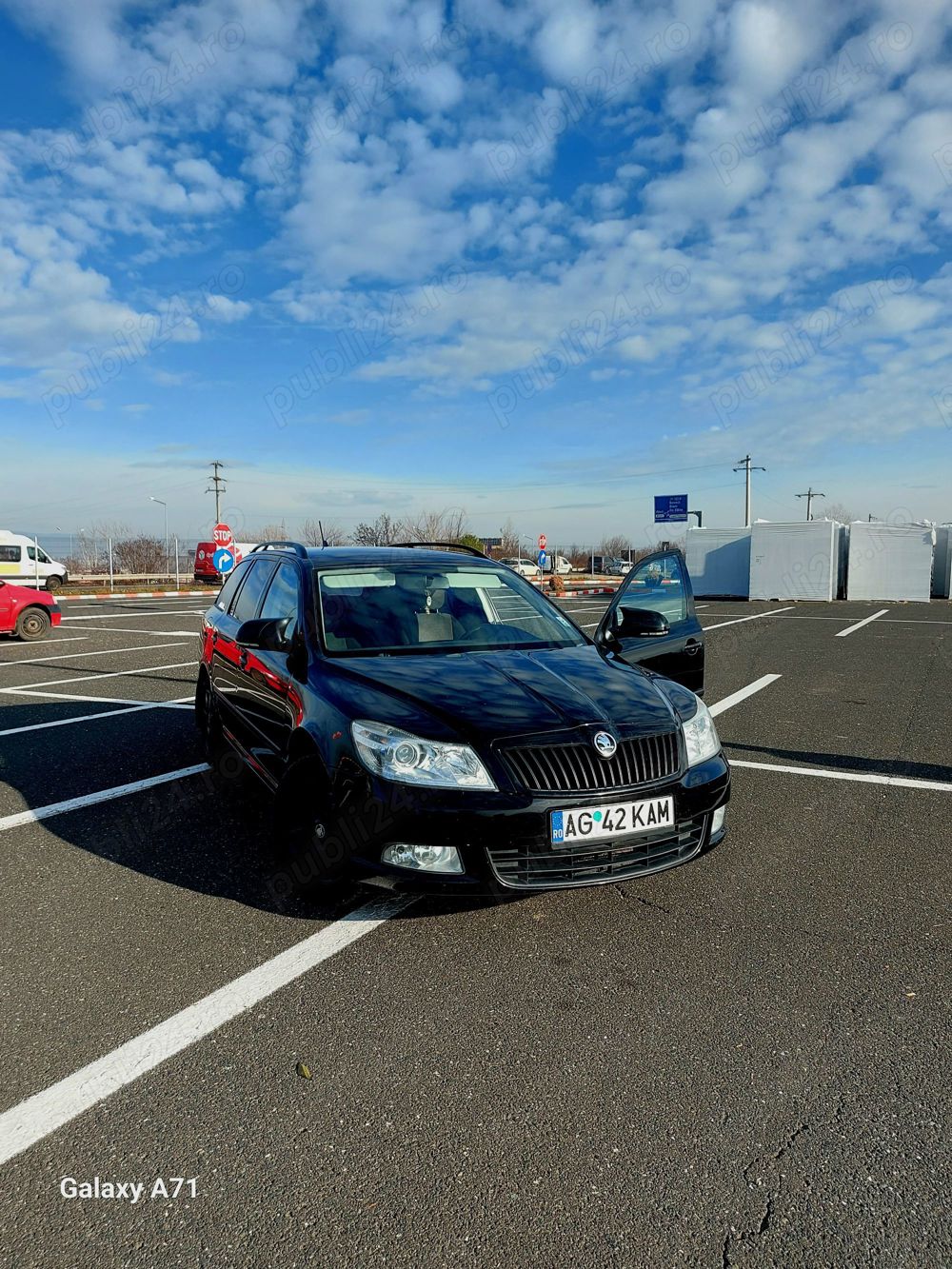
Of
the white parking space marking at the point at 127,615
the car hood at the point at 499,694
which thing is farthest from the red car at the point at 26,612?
the car hood at the point at 499,694

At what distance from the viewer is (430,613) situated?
424 centimetres

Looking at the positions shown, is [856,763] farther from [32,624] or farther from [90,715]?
[32,624]

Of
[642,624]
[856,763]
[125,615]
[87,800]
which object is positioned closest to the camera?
[642,624]

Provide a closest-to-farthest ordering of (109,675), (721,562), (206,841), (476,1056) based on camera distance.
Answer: (476,1056) → (206,841) → (109,675) → (721,562)

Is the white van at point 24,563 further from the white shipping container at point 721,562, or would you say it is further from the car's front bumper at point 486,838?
the white shipping container at point 721,562

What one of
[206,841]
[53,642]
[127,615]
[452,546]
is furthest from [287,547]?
[127,615]

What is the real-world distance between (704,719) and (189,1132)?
2.48 metres

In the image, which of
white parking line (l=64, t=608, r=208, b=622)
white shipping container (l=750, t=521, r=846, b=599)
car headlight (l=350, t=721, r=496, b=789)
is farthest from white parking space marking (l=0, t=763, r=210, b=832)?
white shipping container (l=750, t=521, r=846, b=599)

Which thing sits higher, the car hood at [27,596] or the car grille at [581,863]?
the car hood at [27,596]

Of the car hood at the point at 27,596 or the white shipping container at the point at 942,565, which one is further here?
the white shipping container at the point at 942,565

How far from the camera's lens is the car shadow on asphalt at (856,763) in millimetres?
5605

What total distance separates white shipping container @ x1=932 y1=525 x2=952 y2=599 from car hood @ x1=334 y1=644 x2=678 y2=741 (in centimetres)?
4247

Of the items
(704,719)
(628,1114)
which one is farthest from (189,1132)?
(704,719)

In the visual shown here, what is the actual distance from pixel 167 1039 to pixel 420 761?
1.19 m
